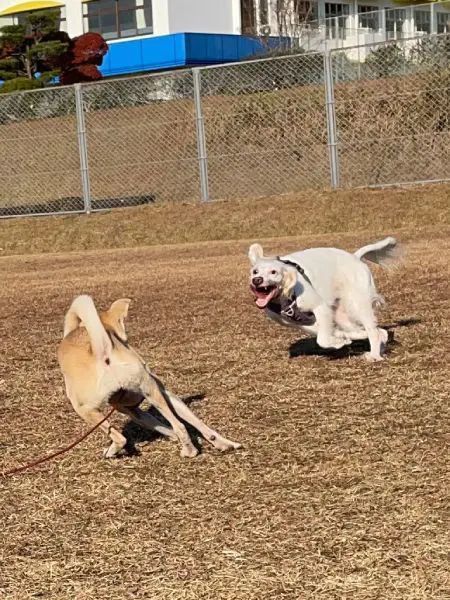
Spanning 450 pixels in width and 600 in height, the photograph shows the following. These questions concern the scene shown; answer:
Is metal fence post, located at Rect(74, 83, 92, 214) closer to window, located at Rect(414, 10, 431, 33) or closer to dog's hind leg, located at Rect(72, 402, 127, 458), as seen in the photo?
dog's hind leg, located at Rect(72, 402, 127, 458)

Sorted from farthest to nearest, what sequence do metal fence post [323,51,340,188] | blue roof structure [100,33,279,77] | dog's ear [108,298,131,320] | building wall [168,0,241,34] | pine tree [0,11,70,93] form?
building wall [168,0,241,34] → blue roof structure [100,33,279,77] → pine tree [0,11,70,93] → metal fence post [323,51,340,188] → dog's ear [108,298,131,320]

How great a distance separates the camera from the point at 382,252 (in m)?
6.16

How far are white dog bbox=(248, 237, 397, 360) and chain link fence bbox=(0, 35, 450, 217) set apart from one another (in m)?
9.24

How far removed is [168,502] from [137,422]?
2.50 feet

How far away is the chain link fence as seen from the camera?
15.0 m

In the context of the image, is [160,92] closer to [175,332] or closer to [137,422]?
[175,332]

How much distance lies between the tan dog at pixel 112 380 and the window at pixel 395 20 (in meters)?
37.3

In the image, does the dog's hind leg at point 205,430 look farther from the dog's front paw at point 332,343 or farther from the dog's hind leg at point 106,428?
the dog's front paw at point 332,343

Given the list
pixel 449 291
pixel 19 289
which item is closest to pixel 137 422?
pixel 449 291

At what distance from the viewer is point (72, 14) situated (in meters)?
43.2

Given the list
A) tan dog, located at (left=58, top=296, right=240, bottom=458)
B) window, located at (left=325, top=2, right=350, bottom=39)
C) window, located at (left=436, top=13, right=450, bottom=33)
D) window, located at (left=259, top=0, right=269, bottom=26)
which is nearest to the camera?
tan dog, located at (left=58, top=296, right=240, bottom=458)

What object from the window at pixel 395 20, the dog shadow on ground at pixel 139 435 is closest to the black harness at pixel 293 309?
the dog shadow on ground at pixel 139 435

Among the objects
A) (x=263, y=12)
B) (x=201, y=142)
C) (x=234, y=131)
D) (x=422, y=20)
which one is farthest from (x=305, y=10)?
(x=201, y=142)

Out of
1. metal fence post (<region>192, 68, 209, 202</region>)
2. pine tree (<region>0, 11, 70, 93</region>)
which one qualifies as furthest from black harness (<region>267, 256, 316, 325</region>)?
pine tree (<region>0, 11, 70, 93</region>)
